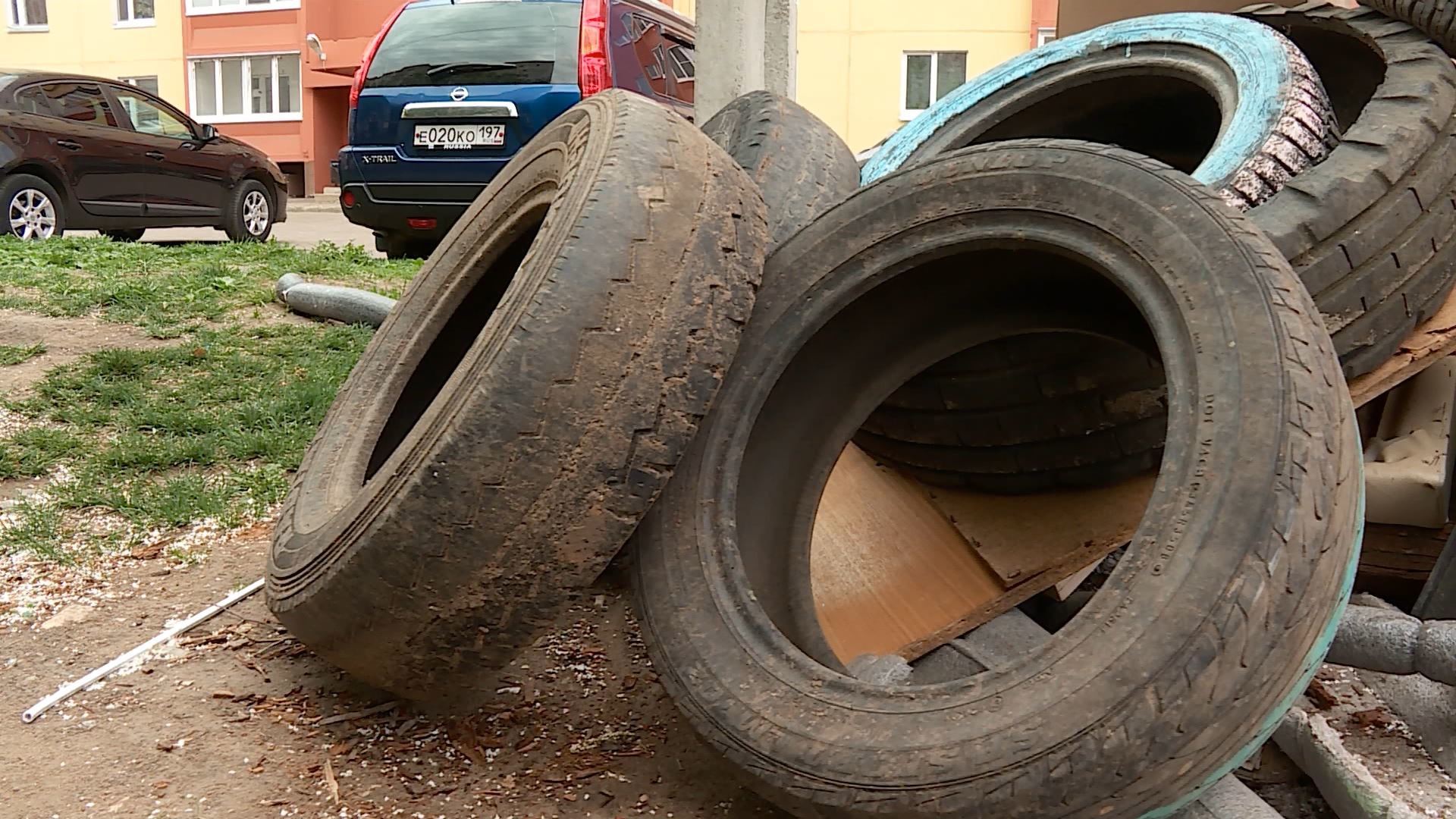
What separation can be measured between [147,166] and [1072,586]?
10.2 m

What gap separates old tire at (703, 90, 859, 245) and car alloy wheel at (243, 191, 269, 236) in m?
9.38

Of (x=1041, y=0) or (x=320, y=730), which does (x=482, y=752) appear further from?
(x=1041, y=0)

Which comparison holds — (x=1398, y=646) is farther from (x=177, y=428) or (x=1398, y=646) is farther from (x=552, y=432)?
(x=177, y=428)

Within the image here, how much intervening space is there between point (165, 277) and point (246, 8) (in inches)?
860

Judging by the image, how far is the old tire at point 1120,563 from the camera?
1.81 metres

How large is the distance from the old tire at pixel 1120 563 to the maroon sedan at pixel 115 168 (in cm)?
904

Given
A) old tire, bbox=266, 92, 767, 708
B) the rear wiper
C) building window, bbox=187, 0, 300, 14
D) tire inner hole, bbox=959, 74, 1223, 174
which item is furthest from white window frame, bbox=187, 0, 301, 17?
old tire, bbox=266, 92, 767, 708

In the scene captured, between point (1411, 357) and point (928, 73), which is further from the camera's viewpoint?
point (928, 73)

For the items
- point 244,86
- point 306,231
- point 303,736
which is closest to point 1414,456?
point 303,736

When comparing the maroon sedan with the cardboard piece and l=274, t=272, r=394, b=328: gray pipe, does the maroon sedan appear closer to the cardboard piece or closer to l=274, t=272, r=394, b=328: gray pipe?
l=274, t=272, r=394, b=328: gray pipe

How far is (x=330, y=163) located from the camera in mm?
24812

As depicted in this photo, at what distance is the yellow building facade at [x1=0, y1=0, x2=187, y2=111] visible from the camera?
26.6 meters

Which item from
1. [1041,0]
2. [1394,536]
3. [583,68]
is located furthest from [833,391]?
[1041,0]

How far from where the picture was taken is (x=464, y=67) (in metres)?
8.27
